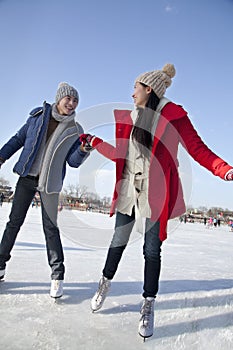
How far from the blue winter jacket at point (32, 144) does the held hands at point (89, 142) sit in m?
0.07

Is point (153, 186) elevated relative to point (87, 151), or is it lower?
lower

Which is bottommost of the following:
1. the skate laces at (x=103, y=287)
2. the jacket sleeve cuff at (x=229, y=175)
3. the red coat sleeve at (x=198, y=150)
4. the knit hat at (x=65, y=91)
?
the skate laces at (x=103, y=287)

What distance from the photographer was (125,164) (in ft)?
5.65

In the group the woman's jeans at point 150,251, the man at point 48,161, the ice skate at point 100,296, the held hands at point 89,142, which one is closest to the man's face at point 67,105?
the man at point 48,161

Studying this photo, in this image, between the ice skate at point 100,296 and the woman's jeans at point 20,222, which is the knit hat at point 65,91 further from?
the ice skate at point 100,296

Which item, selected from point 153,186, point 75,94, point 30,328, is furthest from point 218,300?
point 75,94

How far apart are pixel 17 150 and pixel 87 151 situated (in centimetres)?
56

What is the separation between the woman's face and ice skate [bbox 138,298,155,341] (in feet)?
3.48

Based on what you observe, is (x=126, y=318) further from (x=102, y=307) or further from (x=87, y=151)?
(x=87, y=151)

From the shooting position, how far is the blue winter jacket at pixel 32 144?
6.31 feet

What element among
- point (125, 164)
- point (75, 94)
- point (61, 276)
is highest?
point (75, 94)

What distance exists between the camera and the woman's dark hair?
1.65 m

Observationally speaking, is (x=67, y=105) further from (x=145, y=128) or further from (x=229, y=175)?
(x=229, y=175)

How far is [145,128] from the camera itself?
1.65 meters
